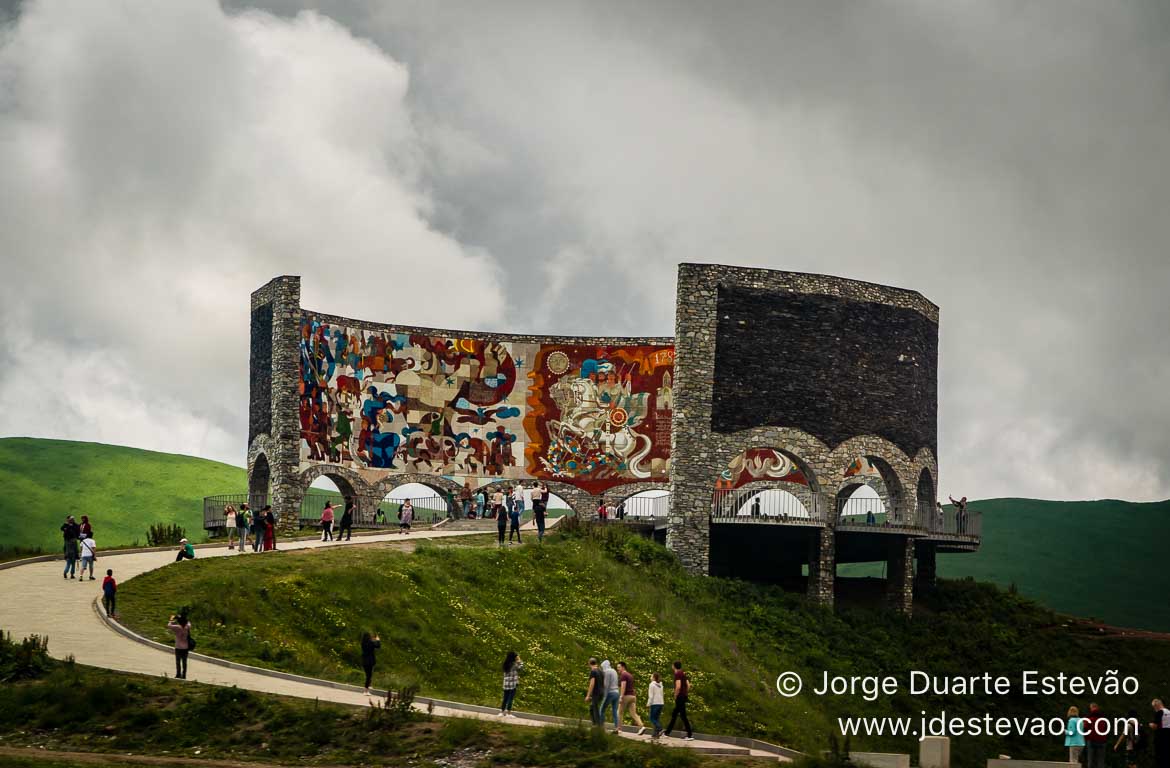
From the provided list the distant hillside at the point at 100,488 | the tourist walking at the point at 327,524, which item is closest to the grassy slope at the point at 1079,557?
the distant hillside at the point at 100,488

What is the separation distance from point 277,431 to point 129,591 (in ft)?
64.9

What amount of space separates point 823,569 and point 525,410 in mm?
17412

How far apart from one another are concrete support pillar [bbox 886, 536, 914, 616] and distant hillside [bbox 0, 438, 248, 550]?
4113 cm

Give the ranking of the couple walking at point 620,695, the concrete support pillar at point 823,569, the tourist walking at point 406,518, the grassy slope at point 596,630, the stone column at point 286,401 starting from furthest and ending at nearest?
1. the stone column at point 286,401
2. the tourist walking at point 406,518
3. the concrete support pillar at point 823,569
4. the grassy slope at point 596,630
5. the couple walking at point 620,695

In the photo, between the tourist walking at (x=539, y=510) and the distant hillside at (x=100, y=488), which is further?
the distant hillside at (x=100, y=488)

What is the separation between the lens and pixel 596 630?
41844 mm

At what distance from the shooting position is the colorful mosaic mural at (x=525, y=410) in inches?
2422

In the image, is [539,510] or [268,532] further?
[539,510]

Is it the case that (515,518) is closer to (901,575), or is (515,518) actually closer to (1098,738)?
(901,575)

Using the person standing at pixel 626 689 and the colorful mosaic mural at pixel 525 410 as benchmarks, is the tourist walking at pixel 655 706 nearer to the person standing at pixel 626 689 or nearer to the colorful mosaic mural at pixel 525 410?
the person standing at pixel 626 689

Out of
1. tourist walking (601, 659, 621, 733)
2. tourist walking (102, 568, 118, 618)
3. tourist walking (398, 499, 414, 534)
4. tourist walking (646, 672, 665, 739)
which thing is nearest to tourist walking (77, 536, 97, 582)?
tourist walking (102, 568, 118, 618)

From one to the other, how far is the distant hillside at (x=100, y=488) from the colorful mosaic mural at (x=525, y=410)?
22.7m

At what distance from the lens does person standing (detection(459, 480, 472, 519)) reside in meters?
61.8

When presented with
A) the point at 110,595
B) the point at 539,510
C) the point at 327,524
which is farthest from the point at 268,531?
the point at 110,595
